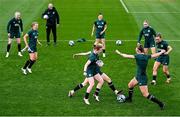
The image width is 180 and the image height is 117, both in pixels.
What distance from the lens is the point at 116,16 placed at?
146 ft

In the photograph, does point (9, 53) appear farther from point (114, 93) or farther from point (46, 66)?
point (114, 93)

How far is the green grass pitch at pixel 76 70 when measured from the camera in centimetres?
1922

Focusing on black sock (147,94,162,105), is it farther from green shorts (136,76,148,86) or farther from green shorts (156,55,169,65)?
green shorts (156,55,169,65)

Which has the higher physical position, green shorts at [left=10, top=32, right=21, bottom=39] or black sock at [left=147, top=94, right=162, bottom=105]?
green shorts at [left=10, top=32, right=21, bottom=39]

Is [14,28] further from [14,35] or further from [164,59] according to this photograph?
[164,59]

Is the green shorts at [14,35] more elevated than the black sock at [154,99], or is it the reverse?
the green shorts at [14,35]

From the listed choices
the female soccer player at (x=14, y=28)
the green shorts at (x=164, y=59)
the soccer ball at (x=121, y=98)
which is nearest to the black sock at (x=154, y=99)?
the soccer ball at (x=121, y=98)

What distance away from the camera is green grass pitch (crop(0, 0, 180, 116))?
19.2 m

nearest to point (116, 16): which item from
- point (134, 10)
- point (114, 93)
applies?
point (134, 10)

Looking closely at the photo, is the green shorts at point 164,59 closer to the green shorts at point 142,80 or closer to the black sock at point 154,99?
the green shorts at point 142,80

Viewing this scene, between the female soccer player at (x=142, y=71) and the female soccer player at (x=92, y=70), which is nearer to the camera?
the female soccer player at (x=142, y=71)

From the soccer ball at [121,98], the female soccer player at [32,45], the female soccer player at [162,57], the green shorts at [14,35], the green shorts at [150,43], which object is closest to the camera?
the soccer ball at [121,98]

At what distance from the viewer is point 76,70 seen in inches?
1003

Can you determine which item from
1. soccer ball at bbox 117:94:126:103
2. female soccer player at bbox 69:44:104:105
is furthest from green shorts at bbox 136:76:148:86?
female soccer player at bbox 69:44:104:105
